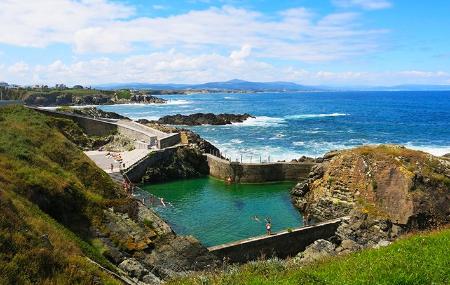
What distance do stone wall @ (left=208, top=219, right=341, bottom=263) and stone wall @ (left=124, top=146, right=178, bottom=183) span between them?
1696cm

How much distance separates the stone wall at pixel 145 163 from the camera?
1421 inches

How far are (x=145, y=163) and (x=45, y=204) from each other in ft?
72.0

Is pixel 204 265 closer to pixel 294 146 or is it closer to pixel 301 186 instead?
pixel 301 186

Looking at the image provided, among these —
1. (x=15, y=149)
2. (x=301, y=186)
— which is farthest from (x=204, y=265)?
(x=301, y=186)

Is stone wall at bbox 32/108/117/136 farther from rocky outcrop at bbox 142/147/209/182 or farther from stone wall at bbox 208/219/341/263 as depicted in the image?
stone wall at bbox 208/219/341/263

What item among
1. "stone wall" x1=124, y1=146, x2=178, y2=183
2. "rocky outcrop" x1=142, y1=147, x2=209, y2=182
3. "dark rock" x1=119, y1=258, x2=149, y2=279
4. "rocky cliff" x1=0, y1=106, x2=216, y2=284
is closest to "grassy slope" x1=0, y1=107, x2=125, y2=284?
"rocky cliff" x1=0, y1=106, x2=216, y2=284

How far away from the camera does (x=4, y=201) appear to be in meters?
11.8

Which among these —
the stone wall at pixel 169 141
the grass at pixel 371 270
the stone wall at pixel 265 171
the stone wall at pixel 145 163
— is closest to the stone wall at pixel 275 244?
the grass at pixel 371 270

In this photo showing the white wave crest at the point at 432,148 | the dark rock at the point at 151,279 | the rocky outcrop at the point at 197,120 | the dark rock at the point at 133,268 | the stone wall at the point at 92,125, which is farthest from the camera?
the rocky outcrop at the point at 197,120

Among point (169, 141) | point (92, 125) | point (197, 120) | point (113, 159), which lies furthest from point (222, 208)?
point (197, 120)

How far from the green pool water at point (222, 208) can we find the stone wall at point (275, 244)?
9.93 feet

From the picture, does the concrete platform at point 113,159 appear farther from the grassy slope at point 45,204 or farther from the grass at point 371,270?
the grass at point 371,270

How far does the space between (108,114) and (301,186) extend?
2083 inches

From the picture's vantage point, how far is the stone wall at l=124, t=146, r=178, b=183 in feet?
118
